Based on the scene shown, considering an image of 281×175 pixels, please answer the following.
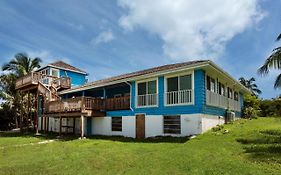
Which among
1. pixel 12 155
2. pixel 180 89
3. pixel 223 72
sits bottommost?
pixel 12 155

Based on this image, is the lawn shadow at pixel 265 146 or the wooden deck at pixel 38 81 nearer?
the lawn shadow at pixel 265 146

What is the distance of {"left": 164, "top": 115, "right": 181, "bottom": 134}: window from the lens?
829 inches

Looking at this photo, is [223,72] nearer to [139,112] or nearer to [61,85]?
[139,112]

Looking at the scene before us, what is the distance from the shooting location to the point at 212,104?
21.8 m

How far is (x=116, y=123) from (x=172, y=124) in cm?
638

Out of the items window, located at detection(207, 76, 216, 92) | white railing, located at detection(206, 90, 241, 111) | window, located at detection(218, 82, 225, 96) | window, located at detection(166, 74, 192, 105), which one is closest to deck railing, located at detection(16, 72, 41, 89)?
window, located at detection(166, 74, 192, 105)

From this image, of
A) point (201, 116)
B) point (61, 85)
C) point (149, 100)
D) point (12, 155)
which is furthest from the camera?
point (61, 85)

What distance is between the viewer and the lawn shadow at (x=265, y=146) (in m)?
12.4

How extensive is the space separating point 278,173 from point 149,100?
44.5ft

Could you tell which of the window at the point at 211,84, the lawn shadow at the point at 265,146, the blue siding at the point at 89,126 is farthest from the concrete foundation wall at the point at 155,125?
the lawn shadow at the point at 265,146

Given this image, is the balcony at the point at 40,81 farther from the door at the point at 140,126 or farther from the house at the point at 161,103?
the door at the point at 140,126

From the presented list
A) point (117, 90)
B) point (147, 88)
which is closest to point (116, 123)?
point (117, 90)

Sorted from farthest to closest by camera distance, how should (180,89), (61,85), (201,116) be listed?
(61,85) < (180,89) < (201,116)

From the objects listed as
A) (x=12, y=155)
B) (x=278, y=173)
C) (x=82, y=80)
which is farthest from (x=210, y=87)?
(x=82, y=80)
